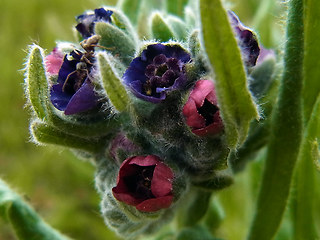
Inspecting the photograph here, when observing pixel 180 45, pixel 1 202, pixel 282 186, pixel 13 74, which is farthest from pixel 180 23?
pixel 13 74

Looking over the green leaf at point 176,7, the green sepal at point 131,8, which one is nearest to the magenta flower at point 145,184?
the green sepal at point 131,8

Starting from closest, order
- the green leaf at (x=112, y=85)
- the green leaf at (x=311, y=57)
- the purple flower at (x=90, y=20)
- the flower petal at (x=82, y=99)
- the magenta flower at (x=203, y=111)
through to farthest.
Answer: the green leaf at (x=112, y=85) < the magenta flower at (x=203, y=111) < the flower petal at (x=82, y=99) < the green leaf at (x=311, y=57) < the purple flower at (x=90, y=20)

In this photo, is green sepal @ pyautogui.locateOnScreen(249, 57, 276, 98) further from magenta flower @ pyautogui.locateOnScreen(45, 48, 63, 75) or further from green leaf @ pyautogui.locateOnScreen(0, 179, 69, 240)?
green leaf @ pyautogui.locateOnScreen(0, 179, 69, 240)

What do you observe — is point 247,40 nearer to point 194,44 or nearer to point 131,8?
point 194,44

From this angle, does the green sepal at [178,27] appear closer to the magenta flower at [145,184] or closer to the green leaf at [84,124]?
the green leaf at [84,124]

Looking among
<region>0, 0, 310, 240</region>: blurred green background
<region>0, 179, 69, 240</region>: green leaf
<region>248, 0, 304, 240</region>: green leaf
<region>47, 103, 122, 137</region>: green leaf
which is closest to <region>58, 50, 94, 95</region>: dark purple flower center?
<region>47, 103, 122, 137</region>: green leaf

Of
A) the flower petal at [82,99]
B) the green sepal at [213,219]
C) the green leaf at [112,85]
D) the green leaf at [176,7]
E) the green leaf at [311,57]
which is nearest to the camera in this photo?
the green leaf at [112,85]

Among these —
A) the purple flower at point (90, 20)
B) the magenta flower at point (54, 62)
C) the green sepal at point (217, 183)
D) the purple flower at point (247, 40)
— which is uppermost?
the purple flower at point (90, 20)
